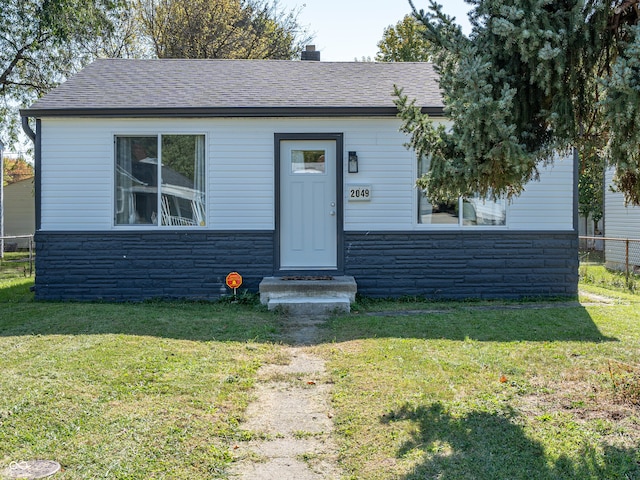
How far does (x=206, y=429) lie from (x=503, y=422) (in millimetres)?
1873

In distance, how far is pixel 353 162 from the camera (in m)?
9.13

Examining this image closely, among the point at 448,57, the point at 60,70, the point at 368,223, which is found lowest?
the point at 368,223

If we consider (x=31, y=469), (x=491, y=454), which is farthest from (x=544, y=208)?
(x=31, y=469)

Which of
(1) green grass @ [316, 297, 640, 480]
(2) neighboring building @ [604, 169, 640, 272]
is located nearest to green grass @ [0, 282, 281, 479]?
(1) green grass @ [316, 297, 640, 480]

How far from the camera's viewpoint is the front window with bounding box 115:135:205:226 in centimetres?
916

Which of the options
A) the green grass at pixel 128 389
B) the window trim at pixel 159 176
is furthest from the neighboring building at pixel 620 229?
the green grass at pixel 128 389

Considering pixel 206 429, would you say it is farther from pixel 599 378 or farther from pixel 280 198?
pixel 280 198

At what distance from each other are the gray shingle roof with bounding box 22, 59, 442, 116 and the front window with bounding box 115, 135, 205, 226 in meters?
0.54

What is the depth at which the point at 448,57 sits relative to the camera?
14.3ft

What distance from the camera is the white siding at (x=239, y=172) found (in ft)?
29.8

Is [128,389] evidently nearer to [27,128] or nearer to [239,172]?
[239,172]

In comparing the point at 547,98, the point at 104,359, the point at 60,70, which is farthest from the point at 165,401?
the point at 60,70

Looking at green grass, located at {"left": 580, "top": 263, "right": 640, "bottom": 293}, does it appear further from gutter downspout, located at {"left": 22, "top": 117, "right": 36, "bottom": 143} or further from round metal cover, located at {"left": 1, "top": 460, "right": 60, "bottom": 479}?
gutter downspout, located at {"left": 22, "top": 117, "right": 36, "bottom": 143}

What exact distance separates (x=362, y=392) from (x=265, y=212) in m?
4.95
